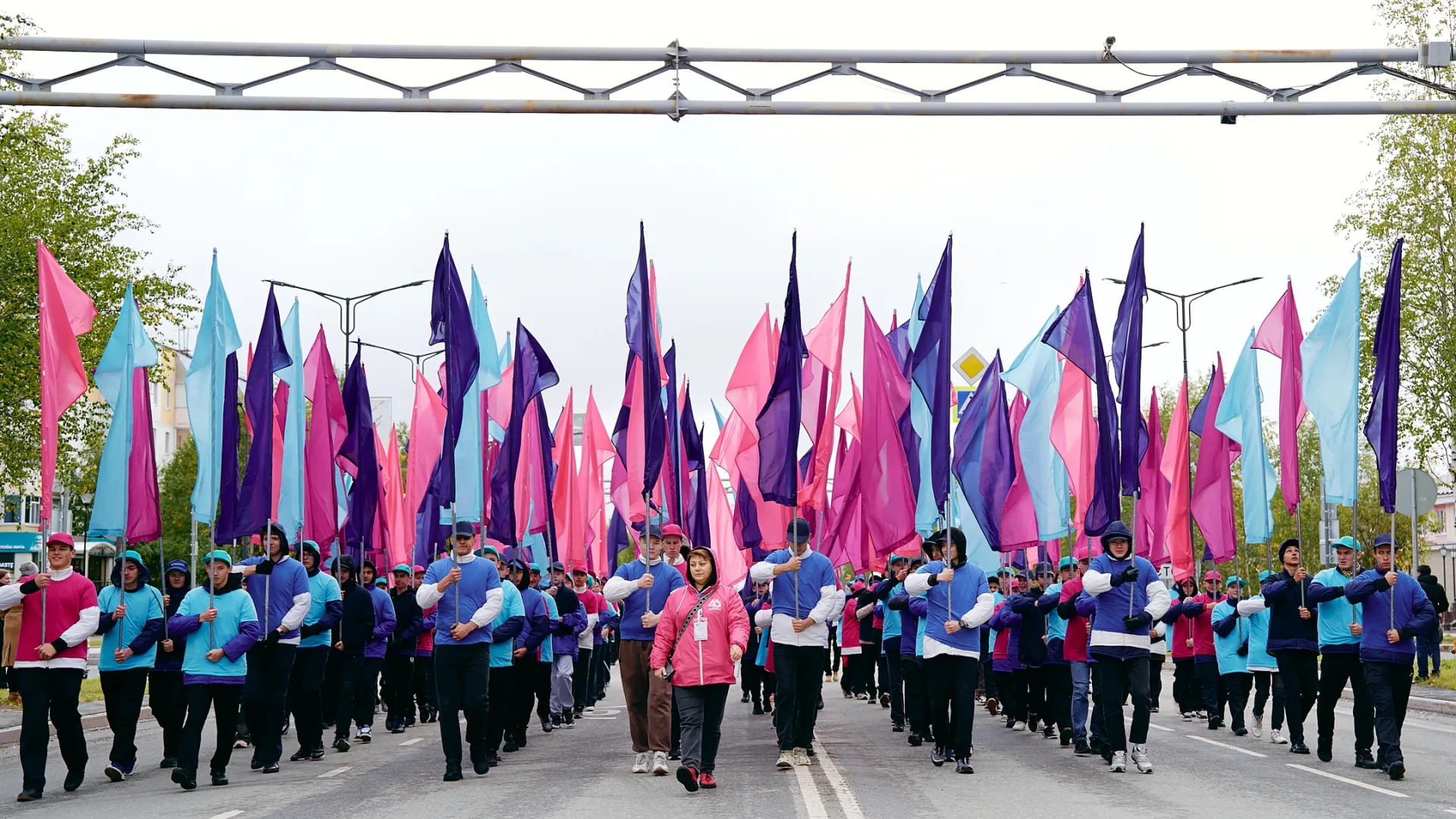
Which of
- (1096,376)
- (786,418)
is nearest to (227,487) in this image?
(786,418)

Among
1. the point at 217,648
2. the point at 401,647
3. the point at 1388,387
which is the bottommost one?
the point at 401,647

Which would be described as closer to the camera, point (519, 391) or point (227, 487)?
point (227, 487)

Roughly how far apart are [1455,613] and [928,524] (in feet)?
210

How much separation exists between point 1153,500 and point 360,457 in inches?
391

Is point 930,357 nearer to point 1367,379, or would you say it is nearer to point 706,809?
point 706,809

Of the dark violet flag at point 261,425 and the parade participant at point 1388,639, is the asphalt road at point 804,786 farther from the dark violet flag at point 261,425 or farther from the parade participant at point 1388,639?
the dark violet flag at point 261,425

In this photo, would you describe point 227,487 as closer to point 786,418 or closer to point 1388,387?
point 786,418

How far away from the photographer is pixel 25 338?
26812 mm

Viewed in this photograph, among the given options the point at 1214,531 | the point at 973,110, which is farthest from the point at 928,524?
the point at 973,110

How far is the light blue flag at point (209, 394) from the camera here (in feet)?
52.0

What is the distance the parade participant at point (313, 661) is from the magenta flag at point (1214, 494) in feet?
31.6

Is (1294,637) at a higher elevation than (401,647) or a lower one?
Answer: higher

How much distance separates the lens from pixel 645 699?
14.7 m

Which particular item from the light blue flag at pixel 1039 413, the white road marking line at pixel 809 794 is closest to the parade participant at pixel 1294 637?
the light blue flag at pixel 1039 413
